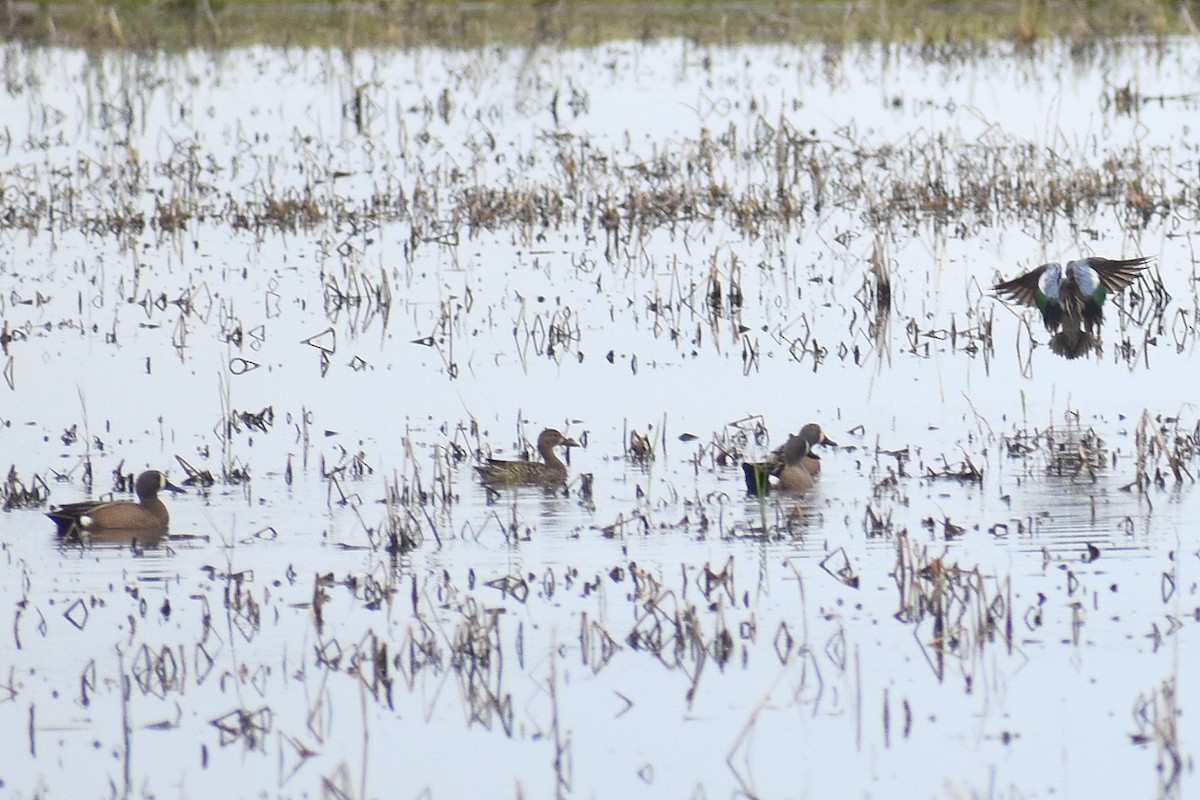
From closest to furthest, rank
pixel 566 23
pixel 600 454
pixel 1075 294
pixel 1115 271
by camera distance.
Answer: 1. pixel 600 454
2. pixel 1075 294
3. pixel 1115 271
4. pixel 566 23

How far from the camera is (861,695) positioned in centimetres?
498

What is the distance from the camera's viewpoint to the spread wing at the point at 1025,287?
31.9 ft

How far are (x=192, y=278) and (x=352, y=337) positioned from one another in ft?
6.10

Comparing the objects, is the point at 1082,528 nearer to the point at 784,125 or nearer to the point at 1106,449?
the point at 1106,449

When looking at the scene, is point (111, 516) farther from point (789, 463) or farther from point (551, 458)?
point (789, 463)

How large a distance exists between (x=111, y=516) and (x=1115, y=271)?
5.31 metres

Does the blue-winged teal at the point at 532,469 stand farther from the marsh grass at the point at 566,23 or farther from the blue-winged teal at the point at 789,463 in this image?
the marsh grass at the point at 566,23

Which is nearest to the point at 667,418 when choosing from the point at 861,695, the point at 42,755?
the point at 861,695

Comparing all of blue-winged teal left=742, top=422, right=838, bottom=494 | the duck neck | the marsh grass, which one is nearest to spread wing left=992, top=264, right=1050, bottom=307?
blue-winged teal left=742, top=422, right=838, bottom=494

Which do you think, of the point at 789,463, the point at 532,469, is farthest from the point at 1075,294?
the point at 532,469

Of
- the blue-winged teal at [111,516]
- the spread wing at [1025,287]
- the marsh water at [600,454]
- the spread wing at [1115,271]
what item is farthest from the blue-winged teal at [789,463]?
the spread wing at [1115,271]

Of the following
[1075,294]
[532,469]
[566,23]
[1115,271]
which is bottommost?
[532,469]

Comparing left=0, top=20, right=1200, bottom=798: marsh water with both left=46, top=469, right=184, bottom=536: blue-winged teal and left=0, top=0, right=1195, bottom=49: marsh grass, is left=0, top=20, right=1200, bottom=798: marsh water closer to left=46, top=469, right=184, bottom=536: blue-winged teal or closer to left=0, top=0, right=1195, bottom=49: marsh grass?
left=46, top=469, right=184, bottom=536: blue-winged teal

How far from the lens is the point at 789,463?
7.15m
